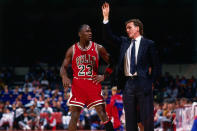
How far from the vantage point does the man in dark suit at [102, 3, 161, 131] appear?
15.6ft

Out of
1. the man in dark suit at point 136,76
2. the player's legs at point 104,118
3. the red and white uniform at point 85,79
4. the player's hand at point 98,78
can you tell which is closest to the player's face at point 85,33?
the red and white uniform at point 85,79

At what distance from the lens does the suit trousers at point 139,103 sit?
474 centimetres

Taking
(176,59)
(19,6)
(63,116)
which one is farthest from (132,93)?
(19,6)

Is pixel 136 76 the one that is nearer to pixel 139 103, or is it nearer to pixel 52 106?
pixel 139 103

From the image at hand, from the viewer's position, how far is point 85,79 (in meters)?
6.66

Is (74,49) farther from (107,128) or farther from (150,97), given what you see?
(150,97)

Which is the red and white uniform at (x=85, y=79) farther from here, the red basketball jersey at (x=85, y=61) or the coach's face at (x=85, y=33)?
the coach's face at (x=85, y=33)

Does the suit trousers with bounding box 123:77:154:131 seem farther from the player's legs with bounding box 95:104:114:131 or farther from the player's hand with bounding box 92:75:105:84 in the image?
the player's hand with bounding box 92:75:105:84

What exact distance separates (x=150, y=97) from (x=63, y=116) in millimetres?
11515

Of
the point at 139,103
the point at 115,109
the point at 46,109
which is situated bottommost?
the point at 46,109

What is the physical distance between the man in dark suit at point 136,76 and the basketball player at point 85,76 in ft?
5.44

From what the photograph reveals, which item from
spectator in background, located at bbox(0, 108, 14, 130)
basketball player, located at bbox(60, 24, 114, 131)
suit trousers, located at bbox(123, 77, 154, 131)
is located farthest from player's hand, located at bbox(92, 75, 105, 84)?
spectator in background, located at bbox(0, 108, 14, 130)

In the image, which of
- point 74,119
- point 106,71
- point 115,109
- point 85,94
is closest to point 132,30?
point 106,71

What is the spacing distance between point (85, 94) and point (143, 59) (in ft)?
6.76
